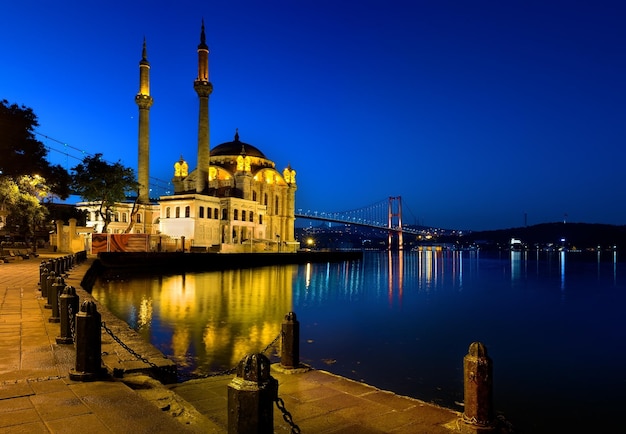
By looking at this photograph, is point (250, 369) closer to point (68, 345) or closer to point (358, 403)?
point (358, 403)

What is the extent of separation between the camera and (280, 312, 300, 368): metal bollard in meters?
7.83

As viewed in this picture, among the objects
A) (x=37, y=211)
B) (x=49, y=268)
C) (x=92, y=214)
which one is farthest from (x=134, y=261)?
(x=92, y=214)

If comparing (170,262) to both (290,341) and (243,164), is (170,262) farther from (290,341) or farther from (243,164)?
(290,341)

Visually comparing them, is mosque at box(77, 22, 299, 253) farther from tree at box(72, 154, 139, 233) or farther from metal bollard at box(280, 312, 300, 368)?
metal bollard at box(280, 312, 300, 368)

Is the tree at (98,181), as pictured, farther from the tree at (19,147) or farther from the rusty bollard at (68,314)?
the rusty bollard at (68,314)

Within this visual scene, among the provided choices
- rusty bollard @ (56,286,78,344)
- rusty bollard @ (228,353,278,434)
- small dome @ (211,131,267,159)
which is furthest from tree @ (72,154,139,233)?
rusty bollard @ (228,353,278,434)

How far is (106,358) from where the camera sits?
7.59m

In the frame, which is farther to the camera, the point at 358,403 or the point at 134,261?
the point at 134,261

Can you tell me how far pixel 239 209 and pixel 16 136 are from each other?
137 feet

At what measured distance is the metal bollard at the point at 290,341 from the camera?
7.83m

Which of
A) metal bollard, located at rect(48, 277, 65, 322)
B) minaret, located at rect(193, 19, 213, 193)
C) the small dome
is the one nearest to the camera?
metal bollard, located at rect(48, 277, 65, 322)

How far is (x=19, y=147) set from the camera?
28.0 metres

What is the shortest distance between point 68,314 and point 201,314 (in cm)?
1207

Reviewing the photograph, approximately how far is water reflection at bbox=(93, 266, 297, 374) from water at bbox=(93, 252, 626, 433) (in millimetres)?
55
